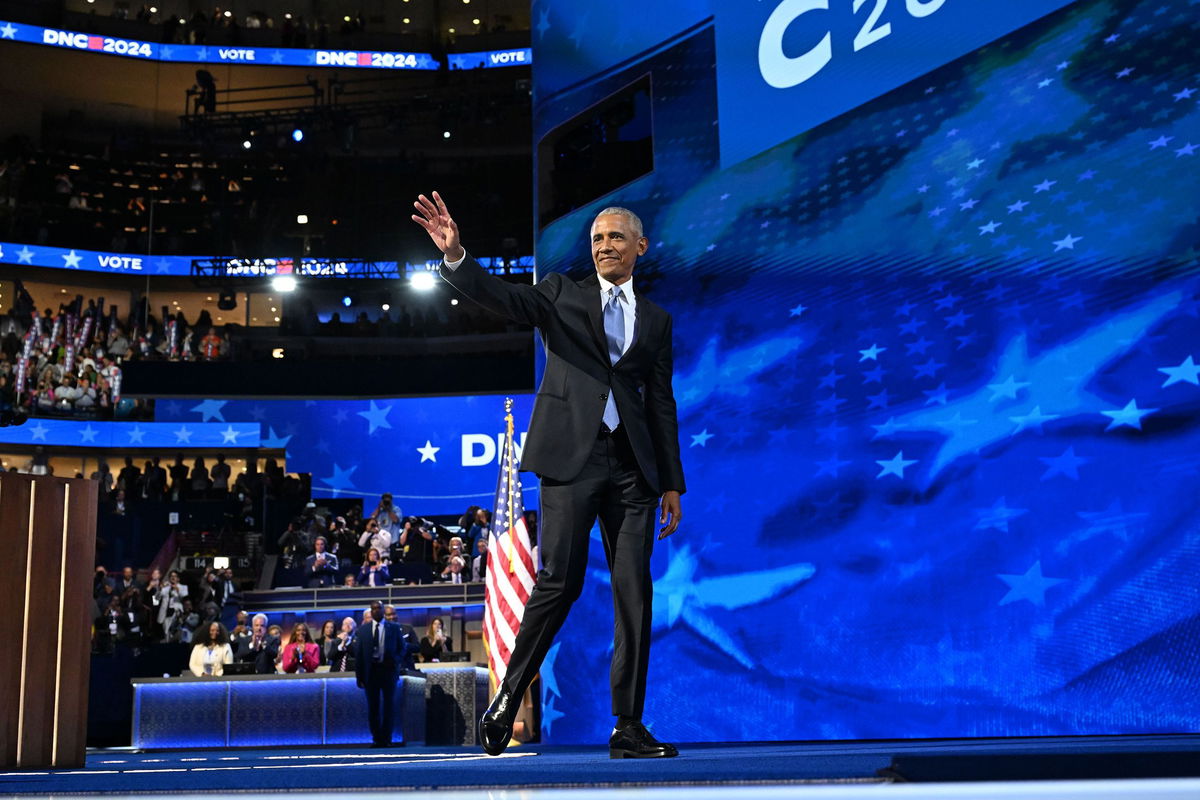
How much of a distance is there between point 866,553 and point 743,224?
1772 mm

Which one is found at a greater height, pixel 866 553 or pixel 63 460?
pixel 63 460

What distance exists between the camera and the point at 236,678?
42.5 feet

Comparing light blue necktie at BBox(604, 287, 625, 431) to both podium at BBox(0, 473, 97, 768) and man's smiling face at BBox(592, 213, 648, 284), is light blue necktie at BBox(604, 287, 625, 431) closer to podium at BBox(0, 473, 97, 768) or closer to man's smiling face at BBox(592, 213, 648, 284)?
man's smiling face at BBox(592, 213, 648, 284)

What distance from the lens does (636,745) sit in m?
3.17

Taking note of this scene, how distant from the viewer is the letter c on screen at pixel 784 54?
579 centimetres

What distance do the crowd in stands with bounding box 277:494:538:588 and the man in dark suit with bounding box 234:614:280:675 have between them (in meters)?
2.22

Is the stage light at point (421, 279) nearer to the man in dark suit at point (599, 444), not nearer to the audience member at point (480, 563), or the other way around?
the audience member at point (480, 563)

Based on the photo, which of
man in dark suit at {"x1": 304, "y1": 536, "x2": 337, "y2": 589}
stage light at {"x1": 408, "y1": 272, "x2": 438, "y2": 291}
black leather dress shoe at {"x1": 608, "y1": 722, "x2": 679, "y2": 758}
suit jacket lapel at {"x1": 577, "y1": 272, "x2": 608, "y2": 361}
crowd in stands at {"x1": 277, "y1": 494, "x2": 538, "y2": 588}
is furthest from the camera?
stage light at {"x1": 408, "y1": 272, "x2": 438, "y2": 291}

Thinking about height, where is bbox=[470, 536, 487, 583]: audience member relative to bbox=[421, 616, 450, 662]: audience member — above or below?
above

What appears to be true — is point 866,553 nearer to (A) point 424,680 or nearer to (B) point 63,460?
(A) point 424,680

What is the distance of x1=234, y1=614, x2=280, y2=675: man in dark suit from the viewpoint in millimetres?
13594

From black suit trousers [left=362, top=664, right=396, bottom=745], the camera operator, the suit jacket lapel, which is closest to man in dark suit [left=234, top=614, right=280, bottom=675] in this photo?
black suit trousers [left=362, top=664, right=396, bottom=745]

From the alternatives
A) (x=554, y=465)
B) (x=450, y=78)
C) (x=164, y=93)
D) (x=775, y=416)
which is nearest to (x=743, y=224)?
(x=775, y=416)

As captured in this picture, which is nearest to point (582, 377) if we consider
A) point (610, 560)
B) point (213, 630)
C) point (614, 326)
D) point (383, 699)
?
point (614, 326)
